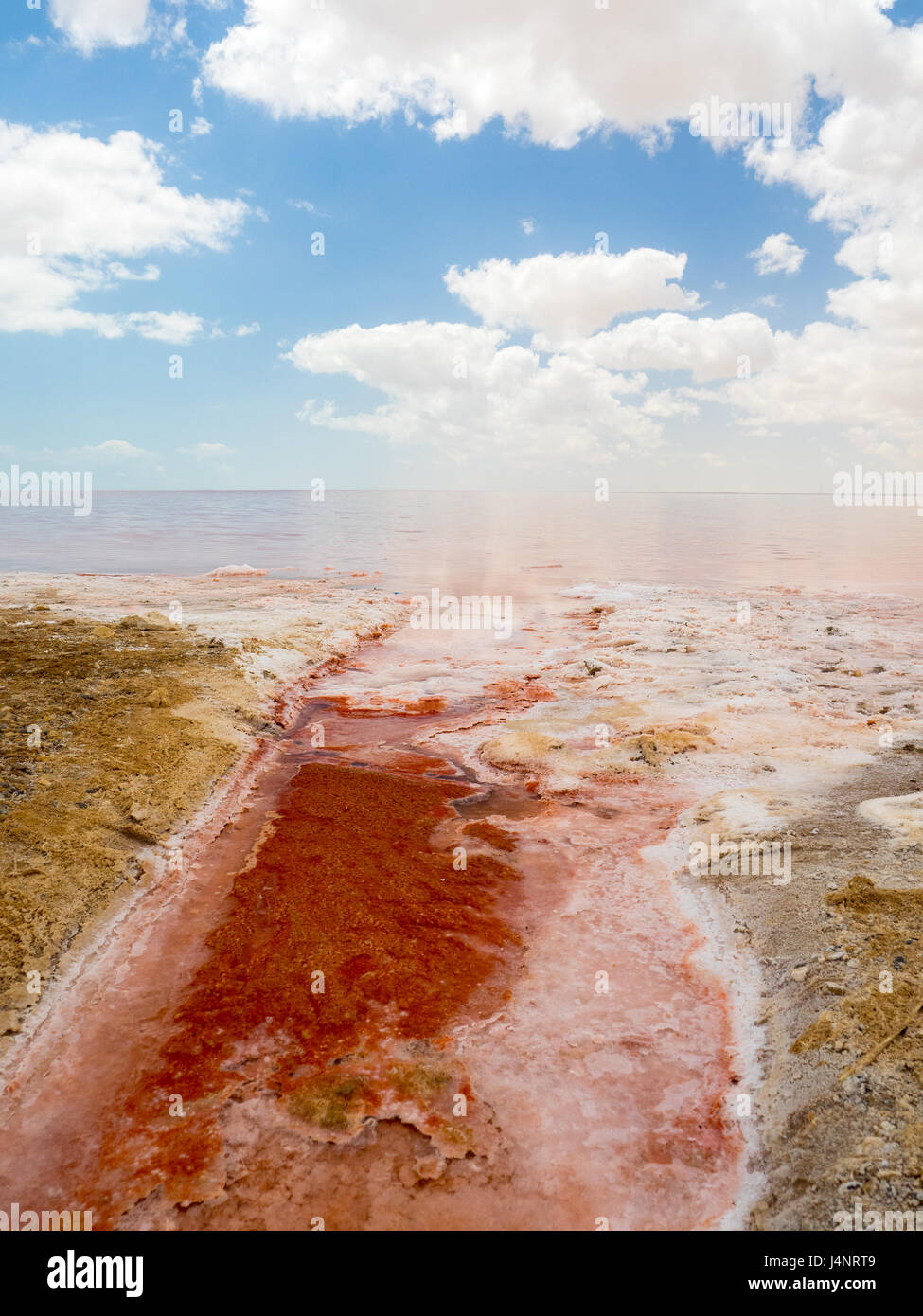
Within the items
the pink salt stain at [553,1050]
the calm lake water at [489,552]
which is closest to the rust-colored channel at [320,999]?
the pink salt stain at [553,1050]

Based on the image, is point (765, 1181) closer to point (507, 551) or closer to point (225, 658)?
point (225, 658)

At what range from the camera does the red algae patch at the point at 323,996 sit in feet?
15.6

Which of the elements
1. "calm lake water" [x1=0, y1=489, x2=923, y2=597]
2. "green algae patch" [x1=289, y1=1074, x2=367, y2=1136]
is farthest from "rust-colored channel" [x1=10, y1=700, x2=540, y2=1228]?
"calm lake water" [x1=0, y1=489, x2=923, y2=597]

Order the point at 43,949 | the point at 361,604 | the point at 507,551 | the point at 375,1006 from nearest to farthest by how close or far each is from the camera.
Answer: the point at 375,1006 → the point at 43,949 → the point at 361,604 → the point at 507,551

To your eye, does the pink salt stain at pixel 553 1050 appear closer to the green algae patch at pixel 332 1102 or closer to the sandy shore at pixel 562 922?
the sandy shore at pixel 562 922

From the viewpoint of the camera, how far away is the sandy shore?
4430 mm

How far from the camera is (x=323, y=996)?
6.04 metres

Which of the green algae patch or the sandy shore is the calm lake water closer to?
the sandy shore

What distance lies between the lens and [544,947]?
22.3 ft

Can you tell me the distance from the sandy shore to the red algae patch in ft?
0.13

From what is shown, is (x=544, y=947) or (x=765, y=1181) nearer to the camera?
(x=765, y=1181)

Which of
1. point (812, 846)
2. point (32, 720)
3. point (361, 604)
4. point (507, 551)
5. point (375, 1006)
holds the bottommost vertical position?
point (375, 1006)
